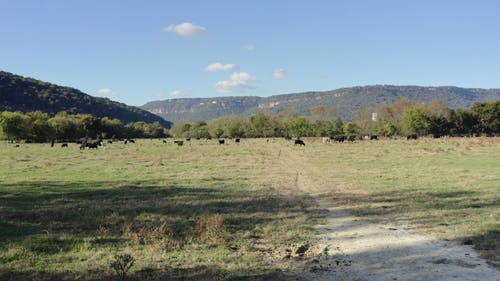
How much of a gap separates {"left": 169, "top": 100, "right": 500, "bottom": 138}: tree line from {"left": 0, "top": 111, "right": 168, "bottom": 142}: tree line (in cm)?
3854

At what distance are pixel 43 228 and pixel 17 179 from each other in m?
13.2

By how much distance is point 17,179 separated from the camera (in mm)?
22969

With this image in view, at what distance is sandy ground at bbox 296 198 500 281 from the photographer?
776cm

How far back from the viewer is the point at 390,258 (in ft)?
29.1

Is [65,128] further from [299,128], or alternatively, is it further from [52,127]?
[299,128]

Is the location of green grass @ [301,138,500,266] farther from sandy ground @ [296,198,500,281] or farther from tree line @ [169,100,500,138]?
tree line @ [169,100,500,138]

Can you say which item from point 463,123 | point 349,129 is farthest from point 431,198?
point 349,129

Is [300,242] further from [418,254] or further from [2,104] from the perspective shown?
[2,104]

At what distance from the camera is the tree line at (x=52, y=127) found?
93.1 metres

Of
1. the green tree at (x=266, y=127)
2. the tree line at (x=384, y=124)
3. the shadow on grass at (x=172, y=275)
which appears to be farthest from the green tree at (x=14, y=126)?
the shadow on grass at (x=172, y=275)

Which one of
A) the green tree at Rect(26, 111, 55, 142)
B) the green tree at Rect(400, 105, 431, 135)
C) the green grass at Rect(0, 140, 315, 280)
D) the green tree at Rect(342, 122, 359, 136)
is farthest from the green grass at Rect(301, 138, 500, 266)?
the green tree at Rect(342, 122, 359, 136)

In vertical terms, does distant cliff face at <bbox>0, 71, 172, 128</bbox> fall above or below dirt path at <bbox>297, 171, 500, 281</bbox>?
above

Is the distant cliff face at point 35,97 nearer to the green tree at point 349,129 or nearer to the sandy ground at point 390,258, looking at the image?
the green tree at point 349,129

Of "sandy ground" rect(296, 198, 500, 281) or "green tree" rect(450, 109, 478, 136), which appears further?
"green tree" rect(450, 109, 478, 136)
